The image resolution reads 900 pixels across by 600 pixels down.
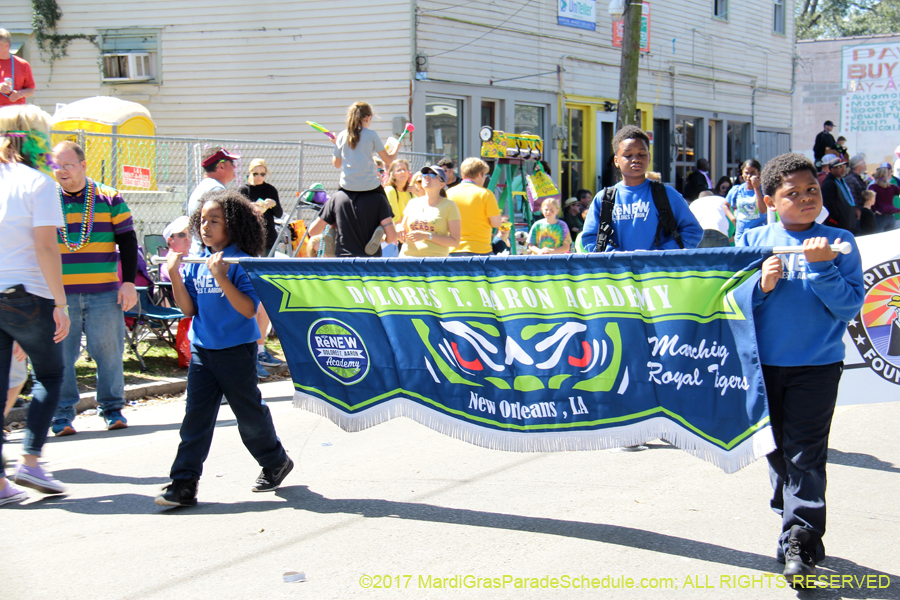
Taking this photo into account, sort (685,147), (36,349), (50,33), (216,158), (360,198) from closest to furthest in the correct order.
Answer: (36,349), (216,158), (360,198), (50,33), (685,147)

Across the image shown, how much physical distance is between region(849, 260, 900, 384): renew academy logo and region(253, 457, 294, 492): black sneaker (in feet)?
10.5

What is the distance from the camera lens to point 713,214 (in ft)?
39.1

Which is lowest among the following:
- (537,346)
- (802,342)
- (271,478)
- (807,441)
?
(271,478)

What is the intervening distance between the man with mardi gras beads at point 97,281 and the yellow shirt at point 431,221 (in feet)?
7.70

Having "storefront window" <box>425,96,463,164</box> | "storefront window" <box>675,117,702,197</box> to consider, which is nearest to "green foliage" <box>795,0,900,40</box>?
"storefront window" <box>675,117,702,197</box>

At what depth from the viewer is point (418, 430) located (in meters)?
6.71

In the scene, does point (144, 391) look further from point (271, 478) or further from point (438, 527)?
point (438, 527)

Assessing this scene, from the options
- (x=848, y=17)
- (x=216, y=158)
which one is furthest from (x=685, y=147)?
(x=848, y=17)

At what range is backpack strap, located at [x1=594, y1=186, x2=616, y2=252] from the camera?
5582 mm

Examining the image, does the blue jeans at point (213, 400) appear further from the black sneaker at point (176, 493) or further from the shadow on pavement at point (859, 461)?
the shadow on pavement at point (859, 461)

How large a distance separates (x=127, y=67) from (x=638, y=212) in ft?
49.0

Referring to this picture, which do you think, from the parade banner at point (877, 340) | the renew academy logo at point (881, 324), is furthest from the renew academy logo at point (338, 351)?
the renew academy logo at point (881, 324)

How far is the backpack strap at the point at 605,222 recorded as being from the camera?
5.58 meters

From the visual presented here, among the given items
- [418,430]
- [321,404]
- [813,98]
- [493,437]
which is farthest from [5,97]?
[813,98]
